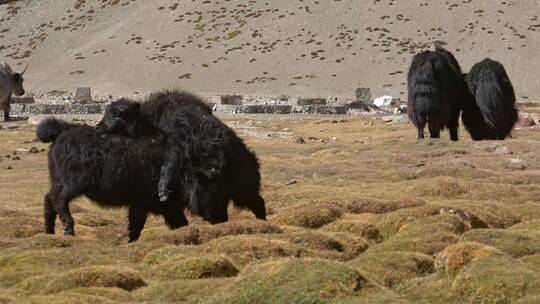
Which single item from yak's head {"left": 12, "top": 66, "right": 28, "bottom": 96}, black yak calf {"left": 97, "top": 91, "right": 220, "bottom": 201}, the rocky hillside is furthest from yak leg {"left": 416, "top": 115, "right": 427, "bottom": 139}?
the rocky hillside

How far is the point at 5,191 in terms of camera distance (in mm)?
25391

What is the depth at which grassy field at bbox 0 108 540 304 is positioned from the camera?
1113cm

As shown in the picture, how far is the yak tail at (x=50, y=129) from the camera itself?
642 inches

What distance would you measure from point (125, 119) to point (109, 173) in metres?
0.92

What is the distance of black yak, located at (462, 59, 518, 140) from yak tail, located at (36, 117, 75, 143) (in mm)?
17490

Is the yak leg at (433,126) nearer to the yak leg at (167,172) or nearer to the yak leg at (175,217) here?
the yak leg at (175,217)

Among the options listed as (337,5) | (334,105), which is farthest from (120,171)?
(337,5)

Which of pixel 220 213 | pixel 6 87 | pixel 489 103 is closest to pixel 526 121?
pixel 489 103

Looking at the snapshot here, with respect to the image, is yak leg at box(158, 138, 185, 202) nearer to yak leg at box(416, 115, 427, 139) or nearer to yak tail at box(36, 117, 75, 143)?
yak tail at box(36, 117, 75, 143)

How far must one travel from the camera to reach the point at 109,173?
1566 centimetres

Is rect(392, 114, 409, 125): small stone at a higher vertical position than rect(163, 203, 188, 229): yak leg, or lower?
lower

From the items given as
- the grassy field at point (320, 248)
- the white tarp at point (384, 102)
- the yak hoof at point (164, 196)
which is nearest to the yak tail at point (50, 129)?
the grassy field at point (320, 248)

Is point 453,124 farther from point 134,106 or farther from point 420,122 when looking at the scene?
point 134,106

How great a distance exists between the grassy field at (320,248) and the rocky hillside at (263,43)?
67.3 m
